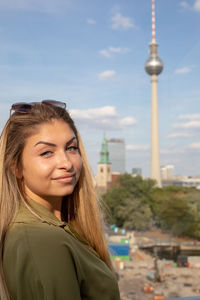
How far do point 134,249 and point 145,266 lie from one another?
17.0 ft

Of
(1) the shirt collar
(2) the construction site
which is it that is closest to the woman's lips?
(1) the shirt collar

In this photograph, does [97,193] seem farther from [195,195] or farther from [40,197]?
[195,195]

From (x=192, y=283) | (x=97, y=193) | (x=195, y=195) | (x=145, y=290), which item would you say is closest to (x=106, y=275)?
(x=97, y=193)

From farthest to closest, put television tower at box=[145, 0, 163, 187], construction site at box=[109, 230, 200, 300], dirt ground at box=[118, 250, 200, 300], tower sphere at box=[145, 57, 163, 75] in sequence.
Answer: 1. tower sphere at box=[145, 57, 163, 75]
2. television tower at box=[145, 0, 163, 187]
3. construction site at box=[109, 230, 200, 300]
4. dirt ground at box=[118, 250, 200, 300]

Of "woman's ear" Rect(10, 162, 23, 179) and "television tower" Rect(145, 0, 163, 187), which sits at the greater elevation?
"television tower" Rect(145, 0, 163, 187)

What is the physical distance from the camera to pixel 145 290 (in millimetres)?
19141

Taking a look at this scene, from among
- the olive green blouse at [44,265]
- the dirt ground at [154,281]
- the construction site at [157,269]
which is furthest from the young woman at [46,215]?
the dirt ground at [154,281]

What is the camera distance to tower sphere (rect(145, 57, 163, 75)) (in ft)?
217

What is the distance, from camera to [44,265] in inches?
45.3

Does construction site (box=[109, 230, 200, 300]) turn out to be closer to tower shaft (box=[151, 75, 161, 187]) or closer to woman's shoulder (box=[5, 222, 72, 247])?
woman's shoulder (box=[5, 222, 72, 247])

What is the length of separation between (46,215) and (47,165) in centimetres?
19

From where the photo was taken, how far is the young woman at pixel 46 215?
1.16m

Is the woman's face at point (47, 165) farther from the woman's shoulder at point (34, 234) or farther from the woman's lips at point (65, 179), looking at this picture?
the woman's shoulder at point (34, 234)

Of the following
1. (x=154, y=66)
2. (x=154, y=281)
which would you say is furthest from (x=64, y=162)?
(x=154, y=66)
